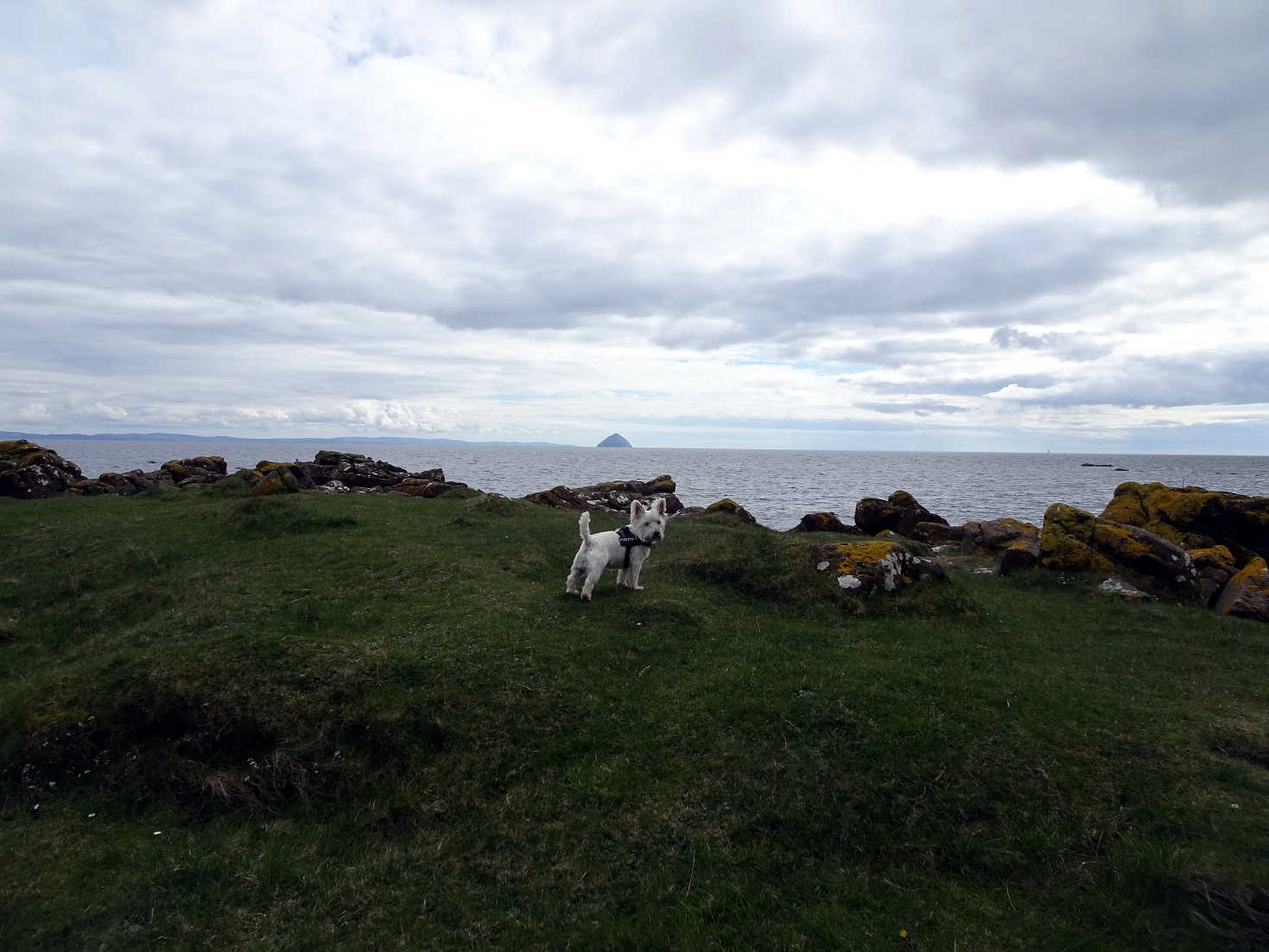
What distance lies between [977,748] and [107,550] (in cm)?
2265

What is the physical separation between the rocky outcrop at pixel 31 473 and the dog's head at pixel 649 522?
3501 cm

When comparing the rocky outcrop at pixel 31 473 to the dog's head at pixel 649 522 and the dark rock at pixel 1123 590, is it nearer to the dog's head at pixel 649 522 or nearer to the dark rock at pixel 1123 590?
the dog's head at pixel 649 522

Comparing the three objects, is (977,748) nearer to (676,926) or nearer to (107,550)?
(676,926)

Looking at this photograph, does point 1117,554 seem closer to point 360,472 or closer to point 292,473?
point 292,473

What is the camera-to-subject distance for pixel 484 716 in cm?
1034

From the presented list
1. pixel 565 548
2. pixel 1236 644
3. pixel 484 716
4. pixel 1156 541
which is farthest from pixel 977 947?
pixel 1156 541

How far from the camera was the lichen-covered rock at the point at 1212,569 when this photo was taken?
1875 cm

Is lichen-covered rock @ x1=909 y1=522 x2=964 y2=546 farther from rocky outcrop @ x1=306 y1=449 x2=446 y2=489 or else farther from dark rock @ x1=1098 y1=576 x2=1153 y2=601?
rocky outcrop @ x1=306 y1=449 x2=446 y2=489

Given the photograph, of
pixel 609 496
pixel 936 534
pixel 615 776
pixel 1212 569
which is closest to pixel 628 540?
pixel 615 776

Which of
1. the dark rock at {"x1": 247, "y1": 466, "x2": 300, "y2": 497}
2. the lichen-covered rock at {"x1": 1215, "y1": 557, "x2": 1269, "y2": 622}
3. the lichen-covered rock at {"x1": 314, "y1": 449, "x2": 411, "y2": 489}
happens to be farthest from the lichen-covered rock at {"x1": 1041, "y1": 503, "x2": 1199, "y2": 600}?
the lichen-covered rock at {"x1": 314, "y1": 449, "x2": 411, "y2": 489}

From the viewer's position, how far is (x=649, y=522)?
15.3m

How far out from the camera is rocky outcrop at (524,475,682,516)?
125 feet

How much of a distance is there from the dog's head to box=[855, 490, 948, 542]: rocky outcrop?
77.1ft

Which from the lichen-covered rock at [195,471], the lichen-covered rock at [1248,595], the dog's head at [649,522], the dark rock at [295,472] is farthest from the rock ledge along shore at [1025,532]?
the dog's head at [649,522]
